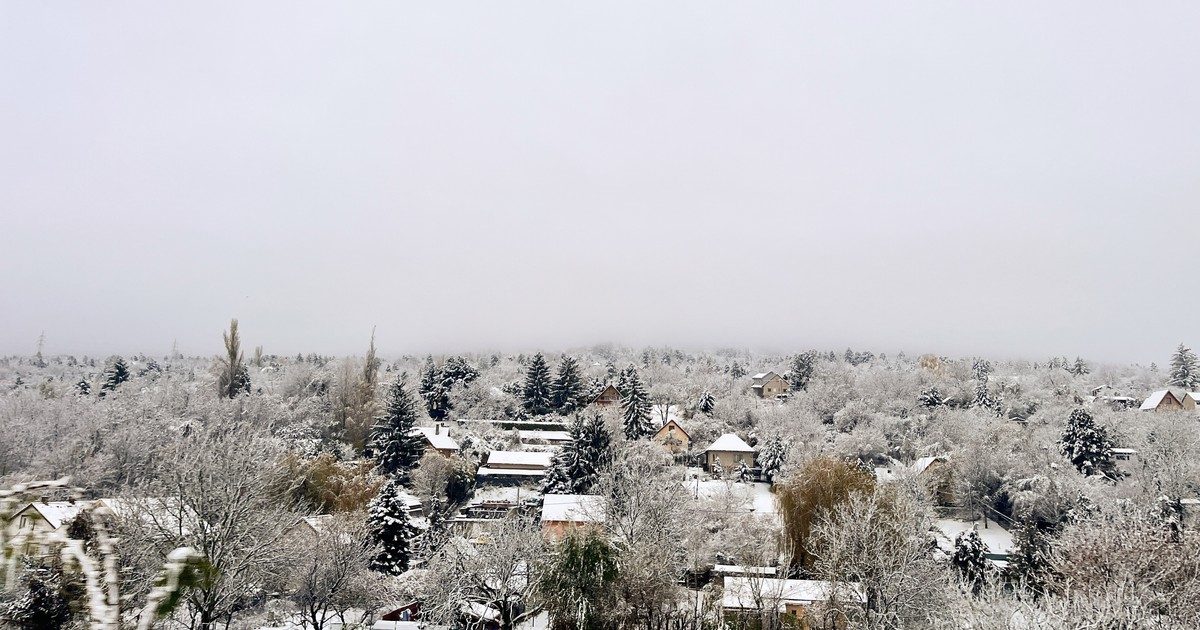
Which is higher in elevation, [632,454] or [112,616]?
[112,616]

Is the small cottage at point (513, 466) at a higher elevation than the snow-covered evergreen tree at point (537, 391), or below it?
below

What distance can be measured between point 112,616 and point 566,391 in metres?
54.2

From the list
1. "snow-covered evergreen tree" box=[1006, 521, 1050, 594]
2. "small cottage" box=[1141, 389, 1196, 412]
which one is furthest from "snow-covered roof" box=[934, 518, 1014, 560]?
"small cottage" box=[1141, 389, 1196, 412]

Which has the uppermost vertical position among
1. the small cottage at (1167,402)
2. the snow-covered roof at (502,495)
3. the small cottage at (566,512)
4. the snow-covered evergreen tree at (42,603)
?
the small cottage at (1167,402)

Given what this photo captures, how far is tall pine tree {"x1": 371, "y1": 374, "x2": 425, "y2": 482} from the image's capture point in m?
39.0

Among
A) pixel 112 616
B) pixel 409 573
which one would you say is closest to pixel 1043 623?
pixel 112 616

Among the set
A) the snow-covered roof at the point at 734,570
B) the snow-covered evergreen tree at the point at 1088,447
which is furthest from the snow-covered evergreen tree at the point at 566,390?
the snow-covered evergreen tree at the point at 1088,447

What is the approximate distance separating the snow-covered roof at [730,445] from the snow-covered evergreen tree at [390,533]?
2468cm

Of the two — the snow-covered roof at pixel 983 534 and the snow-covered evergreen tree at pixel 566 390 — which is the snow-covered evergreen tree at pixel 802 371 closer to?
the snow-covered evergreen tree at pixel 566 390

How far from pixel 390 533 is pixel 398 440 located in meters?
15.3

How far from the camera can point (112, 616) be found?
7.76 ft

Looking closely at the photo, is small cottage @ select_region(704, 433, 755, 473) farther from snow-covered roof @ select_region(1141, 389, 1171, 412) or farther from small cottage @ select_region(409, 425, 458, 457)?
snow-covered roof @ select_region(1141, 389, 1171, 412)

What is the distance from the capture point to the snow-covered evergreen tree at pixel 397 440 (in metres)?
39.0

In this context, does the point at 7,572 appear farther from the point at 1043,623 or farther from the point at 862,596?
the point at 862,596
